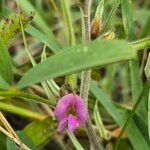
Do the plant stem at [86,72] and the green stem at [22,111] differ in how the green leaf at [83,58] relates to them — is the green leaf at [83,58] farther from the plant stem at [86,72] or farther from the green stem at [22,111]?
the green stem at [22,111]

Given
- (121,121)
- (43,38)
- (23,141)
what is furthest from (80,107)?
(43,38)

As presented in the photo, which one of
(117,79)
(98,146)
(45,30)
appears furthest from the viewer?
(117,79)

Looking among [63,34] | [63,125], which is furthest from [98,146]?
[63,34]

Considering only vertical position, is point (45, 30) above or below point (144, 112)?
above

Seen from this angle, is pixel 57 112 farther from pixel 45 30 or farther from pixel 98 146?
pixel 45 30

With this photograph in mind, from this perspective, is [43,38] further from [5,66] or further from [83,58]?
[83,58]

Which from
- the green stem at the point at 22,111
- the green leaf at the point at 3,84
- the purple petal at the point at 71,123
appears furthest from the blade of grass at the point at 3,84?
the green stem at the point at 22,111
